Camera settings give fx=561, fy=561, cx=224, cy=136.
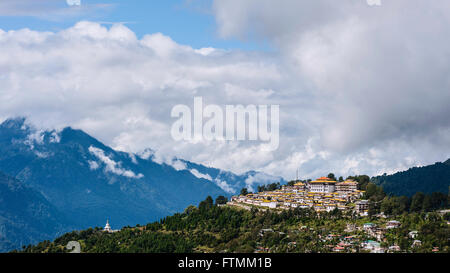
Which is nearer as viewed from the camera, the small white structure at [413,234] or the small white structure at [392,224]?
the small white structure at [413,234]

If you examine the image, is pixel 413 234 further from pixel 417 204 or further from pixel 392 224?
pixel 417 204

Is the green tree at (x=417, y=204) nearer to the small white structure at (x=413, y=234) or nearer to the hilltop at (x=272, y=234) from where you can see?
the hilltop at (x=272, y=234)

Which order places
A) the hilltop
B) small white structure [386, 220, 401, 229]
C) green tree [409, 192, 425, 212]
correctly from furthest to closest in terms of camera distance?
green tree [409, 192, 425, 212], small white structure [386, 220, 401, 229], the hilltop

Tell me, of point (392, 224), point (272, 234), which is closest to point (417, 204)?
point (392, 224)

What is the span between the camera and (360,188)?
187625 millimetres

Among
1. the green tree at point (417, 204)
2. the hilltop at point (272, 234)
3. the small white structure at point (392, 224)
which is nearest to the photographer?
the hilltop at point (272, 234)

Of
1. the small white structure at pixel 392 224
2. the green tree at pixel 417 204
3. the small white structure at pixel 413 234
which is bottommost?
the small white structure at pixel 413 234

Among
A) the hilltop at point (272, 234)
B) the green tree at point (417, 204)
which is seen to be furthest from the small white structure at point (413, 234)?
the green tree at point (417, 204)

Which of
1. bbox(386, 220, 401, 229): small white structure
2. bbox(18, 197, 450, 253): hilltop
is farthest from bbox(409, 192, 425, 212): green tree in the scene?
bbox(386, 220, 401, 229): small white structure

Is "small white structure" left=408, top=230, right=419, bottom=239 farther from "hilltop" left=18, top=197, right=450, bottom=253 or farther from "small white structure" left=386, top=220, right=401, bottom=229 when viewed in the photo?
"small white structure" left=386, top=220, right=401, bottom=229

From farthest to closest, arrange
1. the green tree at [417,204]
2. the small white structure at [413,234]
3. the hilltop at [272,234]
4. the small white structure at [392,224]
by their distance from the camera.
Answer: the green tree at [417,204]
the small white structure at [392,224]
the small white structure at [413,234]
the hilltop at [272,234]

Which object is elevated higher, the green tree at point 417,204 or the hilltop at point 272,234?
the green tree at point 417,204
